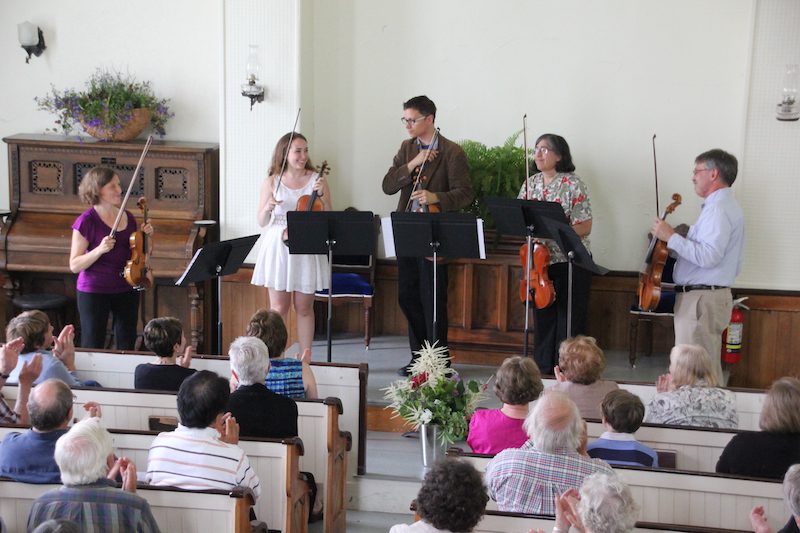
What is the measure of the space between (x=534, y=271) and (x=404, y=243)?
3.02 feet

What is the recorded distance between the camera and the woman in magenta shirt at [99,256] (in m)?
6.10

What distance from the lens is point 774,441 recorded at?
3.87m

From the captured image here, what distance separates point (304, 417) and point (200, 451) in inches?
37.1

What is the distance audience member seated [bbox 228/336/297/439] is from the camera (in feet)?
13.9

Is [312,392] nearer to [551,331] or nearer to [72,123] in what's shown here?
[551,331]

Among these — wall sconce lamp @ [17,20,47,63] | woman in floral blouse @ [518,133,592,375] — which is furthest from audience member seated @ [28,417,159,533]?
wall sconce lamp @ [17,20,47,63]

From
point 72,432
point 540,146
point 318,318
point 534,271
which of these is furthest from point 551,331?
point 72,432

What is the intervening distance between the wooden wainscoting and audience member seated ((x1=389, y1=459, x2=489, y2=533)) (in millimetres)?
4350

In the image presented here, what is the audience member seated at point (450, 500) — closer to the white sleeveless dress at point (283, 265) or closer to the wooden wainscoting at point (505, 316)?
the white sleeveless dress at point (283, 265)

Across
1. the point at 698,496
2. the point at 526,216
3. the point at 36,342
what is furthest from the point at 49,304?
the point at 698,496

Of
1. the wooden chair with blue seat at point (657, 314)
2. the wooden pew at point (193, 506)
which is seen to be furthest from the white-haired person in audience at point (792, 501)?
the wooden chair with blue seat at point (657, 314)

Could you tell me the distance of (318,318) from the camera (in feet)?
26.2

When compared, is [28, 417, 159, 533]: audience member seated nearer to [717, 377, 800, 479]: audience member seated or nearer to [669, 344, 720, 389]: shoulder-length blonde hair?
[717, 377, 800, 479]: audience member seated

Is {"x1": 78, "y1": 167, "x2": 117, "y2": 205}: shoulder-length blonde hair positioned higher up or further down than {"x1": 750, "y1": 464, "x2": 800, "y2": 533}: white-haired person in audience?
A: higher up
